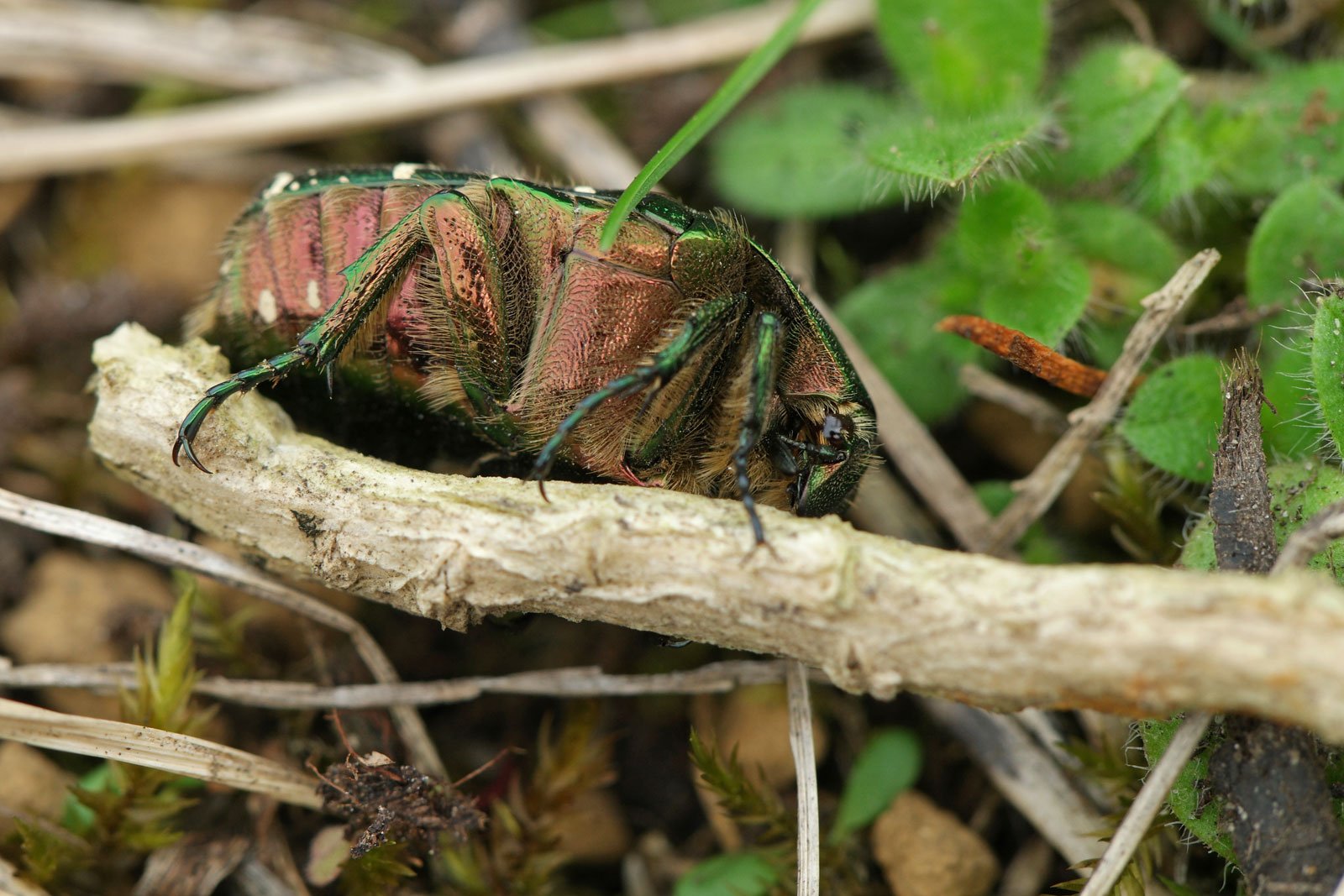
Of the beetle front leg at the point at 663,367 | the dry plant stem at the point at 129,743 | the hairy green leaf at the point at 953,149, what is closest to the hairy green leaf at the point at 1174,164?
the hairy green leaf at the point at 953,149

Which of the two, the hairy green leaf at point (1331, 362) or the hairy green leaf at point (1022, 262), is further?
the hairy green leaf at point (1022, 262)

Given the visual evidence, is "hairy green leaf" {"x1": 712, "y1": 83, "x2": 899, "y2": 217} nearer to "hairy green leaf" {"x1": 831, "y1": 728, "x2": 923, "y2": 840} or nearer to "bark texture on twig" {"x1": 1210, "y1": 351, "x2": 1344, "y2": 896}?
"hairy green leaf" {"x1": 831, "y1": 728, "x2": 923, "y2": 840}

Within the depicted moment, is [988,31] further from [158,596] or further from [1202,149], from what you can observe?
[158,596]

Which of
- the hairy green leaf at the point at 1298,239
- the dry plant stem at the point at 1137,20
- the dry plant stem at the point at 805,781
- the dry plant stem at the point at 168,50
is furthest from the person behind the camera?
the dry plant stem at the point at 168,50

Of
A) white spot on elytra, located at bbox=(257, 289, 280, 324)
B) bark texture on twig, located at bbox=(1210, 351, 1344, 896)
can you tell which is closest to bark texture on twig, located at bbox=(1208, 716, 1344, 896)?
bark texture on twig, located at bbox=(1210, 351, 1344, 896)

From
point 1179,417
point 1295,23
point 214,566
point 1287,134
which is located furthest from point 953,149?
point 214,566

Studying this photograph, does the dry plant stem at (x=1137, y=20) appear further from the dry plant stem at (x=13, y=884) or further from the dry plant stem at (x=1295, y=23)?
the dry plant stem at (x=13, y=884)
